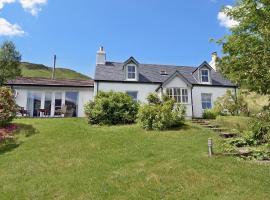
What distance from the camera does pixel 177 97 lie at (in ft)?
91.0

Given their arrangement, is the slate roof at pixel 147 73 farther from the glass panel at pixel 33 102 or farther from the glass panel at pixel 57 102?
the glass panel at pixel 33 102

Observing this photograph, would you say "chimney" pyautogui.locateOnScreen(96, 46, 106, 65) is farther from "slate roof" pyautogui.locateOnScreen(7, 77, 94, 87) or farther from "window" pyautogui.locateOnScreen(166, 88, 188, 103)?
"window" pyautogui.locateOnScreen(166, 88, 188, 103)

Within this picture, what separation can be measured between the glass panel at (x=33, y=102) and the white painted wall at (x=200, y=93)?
17.3m

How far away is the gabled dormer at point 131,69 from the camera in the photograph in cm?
3092

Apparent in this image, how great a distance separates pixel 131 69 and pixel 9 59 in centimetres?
1851

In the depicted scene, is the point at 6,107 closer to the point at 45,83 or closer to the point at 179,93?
the point at 45,83

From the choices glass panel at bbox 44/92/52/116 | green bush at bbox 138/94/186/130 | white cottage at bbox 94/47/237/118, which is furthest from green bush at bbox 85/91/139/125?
glass panel at bbox 44/92/52/116

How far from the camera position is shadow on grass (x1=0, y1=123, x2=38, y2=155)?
15.5m

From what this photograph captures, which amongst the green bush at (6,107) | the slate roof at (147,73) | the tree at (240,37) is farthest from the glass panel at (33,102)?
the tree at (240,37)

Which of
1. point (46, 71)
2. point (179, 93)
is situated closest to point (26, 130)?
point (179, 93)

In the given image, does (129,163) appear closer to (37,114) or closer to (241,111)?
(241,111)

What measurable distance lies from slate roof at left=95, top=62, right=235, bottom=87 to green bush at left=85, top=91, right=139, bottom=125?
7.43 m

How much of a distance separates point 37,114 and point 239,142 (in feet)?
76.2

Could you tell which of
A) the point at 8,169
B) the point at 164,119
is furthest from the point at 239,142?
the point at 8,169
